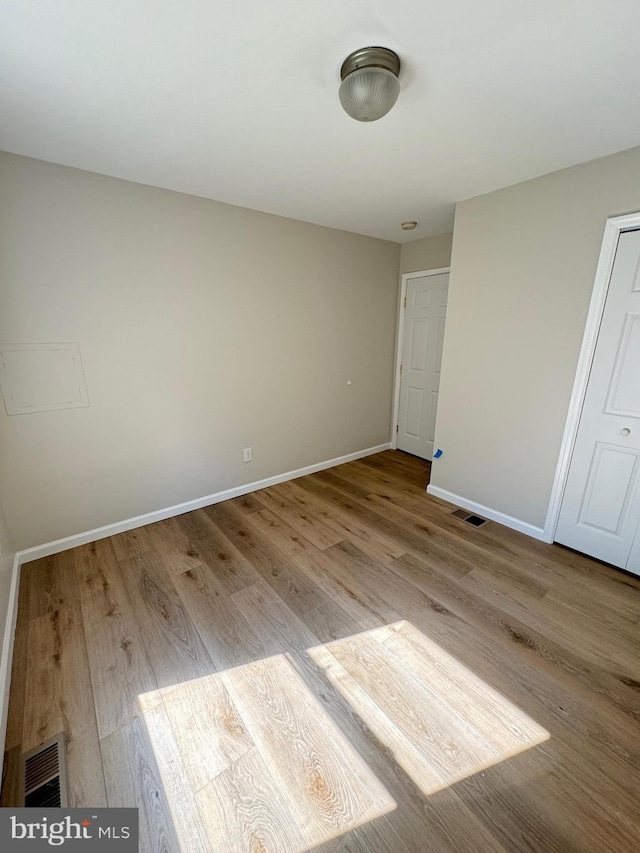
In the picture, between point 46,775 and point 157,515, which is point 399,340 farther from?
point 46,775

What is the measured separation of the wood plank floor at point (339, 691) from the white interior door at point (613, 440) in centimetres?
20

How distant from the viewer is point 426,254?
3.42m

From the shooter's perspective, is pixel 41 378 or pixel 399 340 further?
pixel 399 340

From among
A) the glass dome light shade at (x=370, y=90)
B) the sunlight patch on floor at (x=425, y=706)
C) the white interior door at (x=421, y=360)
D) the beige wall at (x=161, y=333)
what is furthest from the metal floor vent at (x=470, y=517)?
the glass dome light shade at (x=370, y=90)

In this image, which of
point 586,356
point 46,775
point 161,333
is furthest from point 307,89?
point 46,775

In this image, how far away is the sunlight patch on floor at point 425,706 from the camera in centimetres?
117

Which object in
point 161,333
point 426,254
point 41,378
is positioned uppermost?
point 426,254

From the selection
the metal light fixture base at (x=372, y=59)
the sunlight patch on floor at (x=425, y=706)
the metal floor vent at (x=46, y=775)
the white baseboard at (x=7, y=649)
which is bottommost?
the sunlight patch on floor at (x=425, y=706)

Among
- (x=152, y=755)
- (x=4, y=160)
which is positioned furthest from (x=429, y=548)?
(x=4, y=160)

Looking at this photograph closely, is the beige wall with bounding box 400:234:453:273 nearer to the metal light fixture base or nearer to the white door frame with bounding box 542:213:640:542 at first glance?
the white door frame with bounding box 542:213:640:542

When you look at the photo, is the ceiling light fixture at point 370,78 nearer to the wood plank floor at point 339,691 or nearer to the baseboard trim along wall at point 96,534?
the wood plank floor at point 339,691

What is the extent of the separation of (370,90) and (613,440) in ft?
7.29

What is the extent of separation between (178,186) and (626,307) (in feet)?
9.35

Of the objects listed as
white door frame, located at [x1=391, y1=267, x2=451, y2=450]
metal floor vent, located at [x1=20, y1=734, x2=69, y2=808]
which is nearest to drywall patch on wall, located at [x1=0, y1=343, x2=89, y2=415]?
metal floor vent, located at [x1=20, y1=734, x2=69, y2=808]
